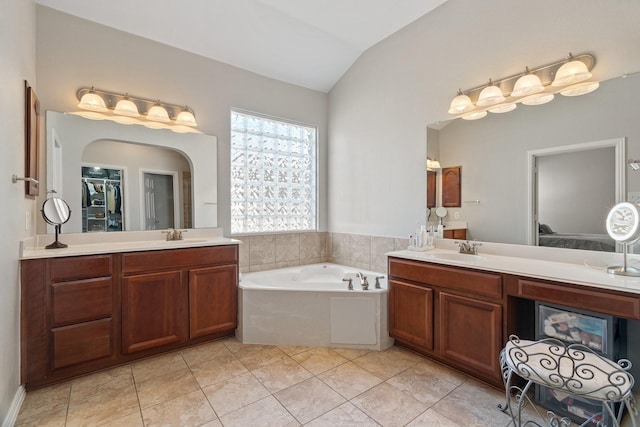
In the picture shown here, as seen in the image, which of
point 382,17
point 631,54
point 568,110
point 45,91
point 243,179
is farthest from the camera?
point 243,179

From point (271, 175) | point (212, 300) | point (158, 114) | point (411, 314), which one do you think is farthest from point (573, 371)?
point (158, 114)

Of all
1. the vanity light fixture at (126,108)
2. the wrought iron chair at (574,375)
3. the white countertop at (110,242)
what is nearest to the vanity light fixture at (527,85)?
the wrought iron chair at (574,375)

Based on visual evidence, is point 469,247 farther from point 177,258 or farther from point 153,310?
point 153,310

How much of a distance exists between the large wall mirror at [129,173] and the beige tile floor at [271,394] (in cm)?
127

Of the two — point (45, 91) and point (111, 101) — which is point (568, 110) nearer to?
point (111, 101)

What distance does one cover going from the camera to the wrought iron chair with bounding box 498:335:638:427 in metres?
1.25

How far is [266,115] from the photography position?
349cm

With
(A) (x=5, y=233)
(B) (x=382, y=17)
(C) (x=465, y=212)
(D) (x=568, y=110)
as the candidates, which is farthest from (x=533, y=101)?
(A) (x=5, y=233)

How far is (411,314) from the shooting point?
2412mm

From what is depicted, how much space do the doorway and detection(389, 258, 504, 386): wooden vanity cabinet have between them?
2143 millimetres

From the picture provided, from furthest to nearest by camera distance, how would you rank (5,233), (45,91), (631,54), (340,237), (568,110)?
(340,237)
(45,91)
(568,110)
(631,54)
(5,233)

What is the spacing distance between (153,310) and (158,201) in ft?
3.37

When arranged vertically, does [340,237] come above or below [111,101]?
below

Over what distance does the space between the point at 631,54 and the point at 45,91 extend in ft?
13.7
